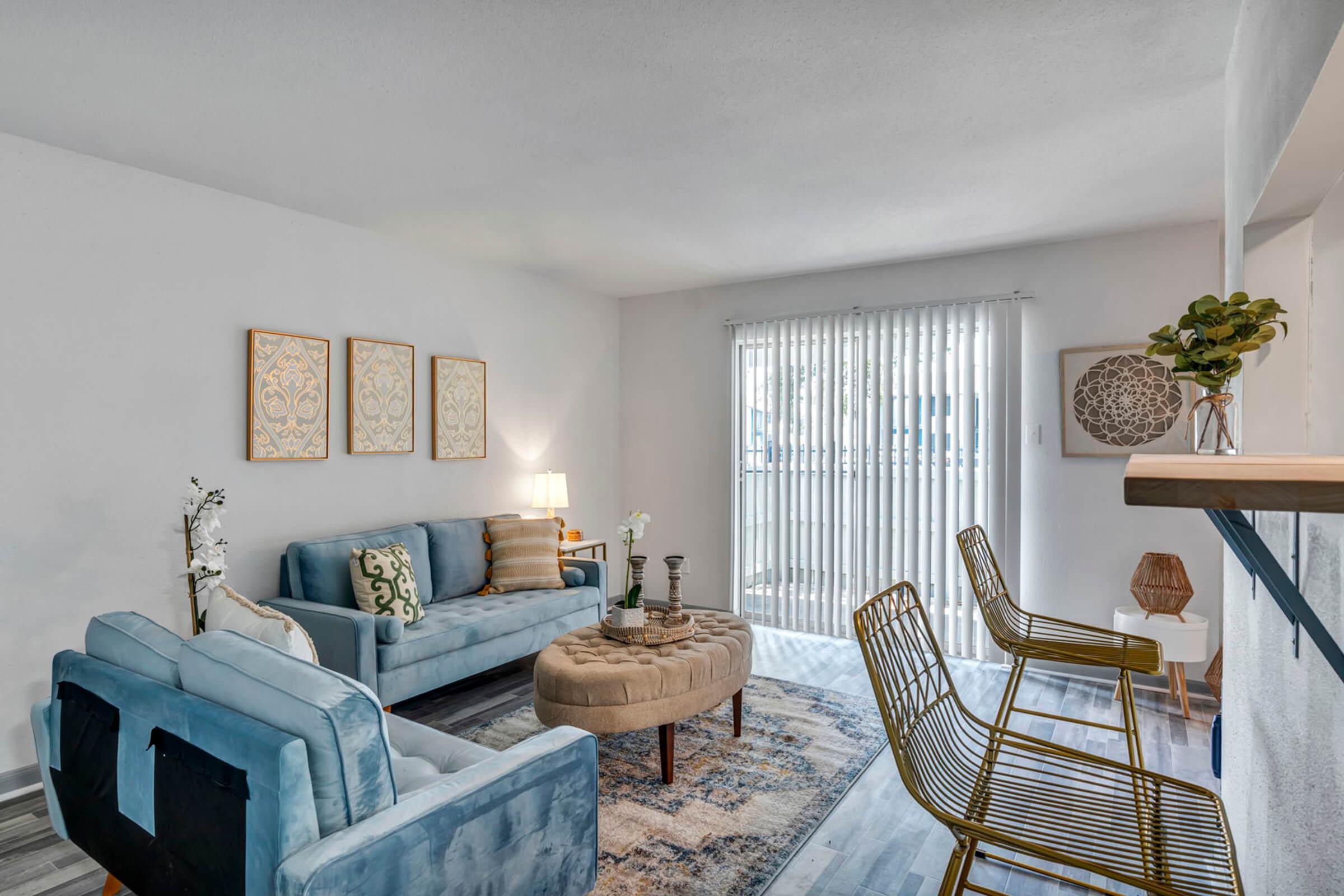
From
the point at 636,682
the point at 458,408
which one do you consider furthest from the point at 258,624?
the point at 458,408

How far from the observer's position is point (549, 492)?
513 centimetres

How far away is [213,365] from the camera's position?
3512mm

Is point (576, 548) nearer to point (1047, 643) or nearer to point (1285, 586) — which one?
point (1047, 643)

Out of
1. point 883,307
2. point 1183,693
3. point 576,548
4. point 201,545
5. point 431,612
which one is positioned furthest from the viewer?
point 576,548

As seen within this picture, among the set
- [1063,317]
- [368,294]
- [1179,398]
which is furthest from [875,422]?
[368,294]

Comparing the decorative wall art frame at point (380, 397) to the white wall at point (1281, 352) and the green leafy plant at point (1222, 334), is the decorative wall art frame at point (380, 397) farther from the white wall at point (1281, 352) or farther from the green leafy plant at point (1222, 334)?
the white wall at point (1281, 352)

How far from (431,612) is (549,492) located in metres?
1.36

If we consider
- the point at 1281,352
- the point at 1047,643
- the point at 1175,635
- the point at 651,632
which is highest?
the point at 1281,352

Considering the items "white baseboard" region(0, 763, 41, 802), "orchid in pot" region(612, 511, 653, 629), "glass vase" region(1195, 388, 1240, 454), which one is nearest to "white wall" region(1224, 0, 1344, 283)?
"glass vase" region(1195, 388, 1240, 454)

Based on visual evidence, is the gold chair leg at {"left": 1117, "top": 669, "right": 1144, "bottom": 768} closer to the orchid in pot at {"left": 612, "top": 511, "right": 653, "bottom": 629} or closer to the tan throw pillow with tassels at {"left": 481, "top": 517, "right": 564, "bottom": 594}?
the orchid in pot at {"left": 612, "top": 511, "right": 653, "bottom": 629}

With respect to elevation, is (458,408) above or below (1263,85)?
below

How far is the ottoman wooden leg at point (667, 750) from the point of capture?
2906 millimetres

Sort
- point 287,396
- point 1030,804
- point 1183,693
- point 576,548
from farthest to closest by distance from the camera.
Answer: point 576,548 < point 287,396 < point 1183,693 < point 1030,804

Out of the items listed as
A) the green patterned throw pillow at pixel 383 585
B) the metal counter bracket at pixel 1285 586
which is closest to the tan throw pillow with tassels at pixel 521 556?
the green patterned throw pillow at pixel 383 585
